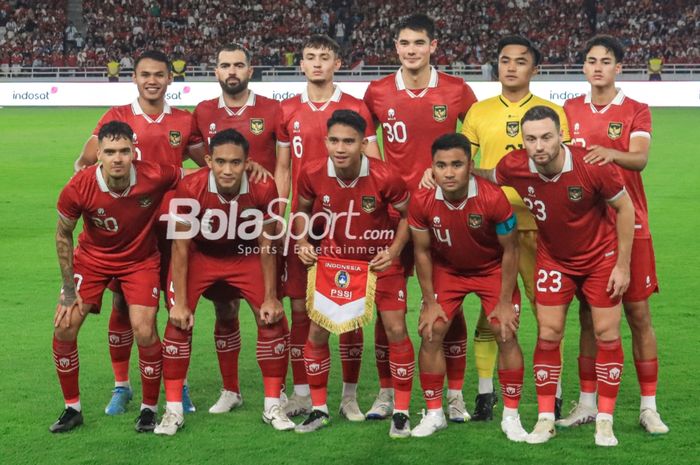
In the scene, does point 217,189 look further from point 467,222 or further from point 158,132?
point 467,222

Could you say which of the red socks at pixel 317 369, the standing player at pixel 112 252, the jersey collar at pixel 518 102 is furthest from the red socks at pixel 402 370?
the jersey collar at pixel 518 102

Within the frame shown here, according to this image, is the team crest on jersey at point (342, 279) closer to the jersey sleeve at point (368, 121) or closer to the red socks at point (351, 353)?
the red socks at point (351, 353)

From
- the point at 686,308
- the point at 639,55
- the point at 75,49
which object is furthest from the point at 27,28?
the point at 686,308

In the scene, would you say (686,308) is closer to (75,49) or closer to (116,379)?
(116,379)

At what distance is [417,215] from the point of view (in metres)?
5.91

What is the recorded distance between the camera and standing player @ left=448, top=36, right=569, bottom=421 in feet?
20.9

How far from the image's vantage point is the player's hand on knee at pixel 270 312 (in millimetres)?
6094

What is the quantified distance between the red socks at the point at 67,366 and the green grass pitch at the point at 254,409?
227 mm

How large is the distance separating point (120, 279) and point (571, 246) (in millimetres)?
2686

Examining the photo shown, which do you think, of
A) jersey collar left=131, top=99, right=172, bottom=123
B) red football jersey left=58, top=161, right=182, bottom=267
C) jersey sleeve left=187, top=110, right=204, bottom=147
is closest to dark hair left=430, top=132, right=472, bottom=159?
red football jersey left=58, top=161, right=182, bottom=267

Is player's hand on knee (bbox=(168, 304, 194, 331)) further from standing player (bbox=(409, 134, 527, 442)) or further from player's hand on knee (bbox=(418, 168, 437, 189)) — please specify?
player's hand on knee (bbox=(418, 168, 437, 189))

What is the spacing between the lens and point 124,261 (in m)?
6.20

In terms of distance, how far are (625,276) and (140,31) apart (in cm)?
3709

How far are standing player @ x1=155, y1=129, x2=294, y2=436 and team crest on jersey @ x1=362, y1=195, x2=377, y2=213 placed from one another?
0.56 meters
